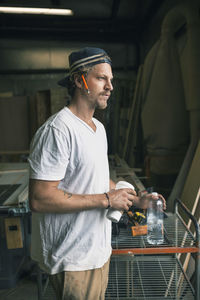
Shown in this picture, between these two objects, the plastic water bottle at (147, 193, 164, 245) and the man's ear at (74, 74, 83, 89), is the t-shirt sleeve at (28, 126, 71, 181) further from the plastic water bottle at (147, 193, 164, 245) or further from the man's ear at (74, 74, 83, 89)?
the plastic water bottle at (147, 193, 164, 245)

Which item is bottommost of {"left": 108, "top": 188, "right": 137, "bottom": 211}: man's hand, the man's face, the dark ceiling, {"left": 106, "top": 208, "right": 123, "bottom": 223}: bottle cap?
{"left": 106, "top": 208, "right": 123, "bottom": 223}: bottle cap

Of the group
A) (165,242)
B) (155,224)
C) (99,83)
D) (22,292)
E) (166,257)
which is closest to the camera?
(99,83)

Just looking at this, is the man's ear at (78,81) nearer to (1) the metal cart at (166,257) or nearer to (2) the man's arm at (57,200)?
(2) the man's arm at (57,200)

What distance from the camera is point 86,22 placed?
514cm

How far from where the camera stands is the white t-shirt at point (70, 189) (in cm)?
91

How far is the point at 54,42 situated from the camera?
5.78m

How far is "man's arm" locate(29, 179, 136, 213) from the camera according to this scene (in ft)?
2.94

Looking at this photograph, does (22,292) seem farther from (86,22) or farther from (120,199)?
(86,22)

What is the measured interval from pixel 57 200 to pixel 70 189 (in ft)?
0.29

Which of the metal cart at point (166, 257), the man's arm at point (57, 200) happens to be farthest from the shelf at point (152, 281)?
the man's arm at point (57, 200)

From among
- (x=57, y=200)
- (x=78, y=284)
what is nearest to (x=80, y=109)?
(x=57, y=200)

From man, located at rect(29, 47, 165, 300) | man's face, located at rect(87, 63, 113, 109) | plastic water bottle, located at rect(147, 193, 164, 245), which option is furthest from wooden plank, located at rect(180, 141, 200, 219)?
man's face, located at rect(87, 63, 113, 109)

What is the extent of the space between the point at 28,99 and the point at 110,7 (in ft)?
8.01

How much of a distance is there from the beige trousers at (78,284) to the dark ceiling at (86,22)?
4780mm
